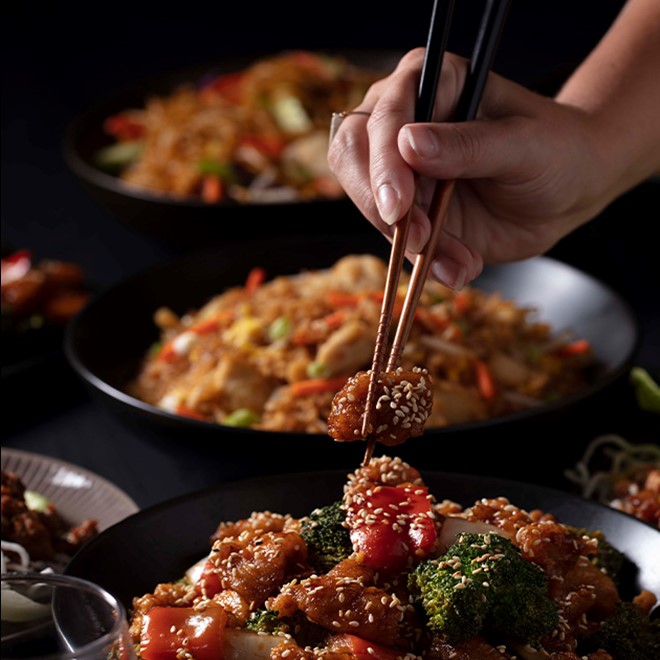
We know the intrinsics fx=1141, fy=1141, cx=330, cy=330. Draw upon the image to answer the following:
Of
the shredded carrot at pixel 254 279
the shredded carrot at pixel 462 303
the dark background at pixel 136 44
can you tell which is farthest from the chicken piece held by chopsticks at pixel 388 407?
the dark background at pixel 136 44

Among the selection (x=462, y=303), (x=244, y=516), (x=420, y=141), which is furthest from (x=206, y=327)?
(x=420, y=141)

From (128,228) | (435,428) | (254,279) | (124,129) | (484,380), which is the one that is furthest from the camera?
(124,129)

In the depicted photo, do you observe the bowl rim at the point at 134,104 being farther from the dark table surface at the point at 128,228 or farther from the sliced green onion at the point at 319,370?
the sliced green onion at the point at 319,370

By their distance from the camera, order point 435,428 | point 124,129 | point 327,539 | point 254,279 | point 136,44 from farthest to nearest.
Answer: point 136,44, point 124,129, point 254,279, point 435,428, point 327,539

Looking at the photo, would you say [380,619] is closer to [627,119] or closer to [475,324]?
[627,119]

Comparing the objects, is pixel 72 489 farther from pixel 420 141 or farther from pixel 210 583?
pixel 420 141
